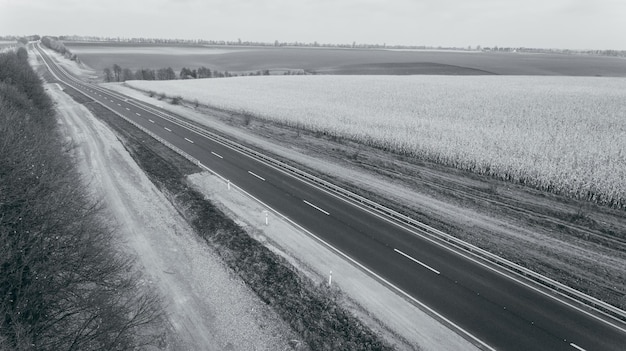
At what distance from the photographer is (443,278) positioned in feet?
51.4

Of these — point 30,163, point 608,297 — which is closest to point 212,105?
point 30,163

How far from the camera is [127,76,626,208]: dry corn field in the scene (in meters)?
26.0

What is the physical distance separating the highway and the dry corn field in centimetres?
1221

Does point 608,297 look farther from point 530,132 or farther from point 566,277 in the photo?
point 530,132

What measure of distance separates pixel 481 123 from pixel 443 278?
106 feet

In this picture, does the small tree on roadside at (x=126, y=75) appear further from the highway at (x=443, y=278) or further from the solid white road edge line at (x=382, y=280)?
the solid white road edge line at (x=382, y=280)

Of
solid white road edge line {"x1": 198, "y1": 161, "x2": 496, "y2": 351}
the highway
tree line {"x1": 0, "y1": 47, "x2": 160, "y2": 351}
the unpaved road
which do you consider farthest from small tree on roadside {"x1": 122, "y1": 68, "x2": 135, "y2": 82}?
tree line {"x1": 0, "y1": 47, "x2": 160, "y2": 351}

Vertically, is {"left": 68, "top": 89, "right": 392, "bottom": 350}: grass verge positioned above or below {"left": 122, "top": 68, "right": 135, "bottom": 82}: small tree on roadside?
below

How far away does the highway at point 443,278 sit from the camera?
41.5ft

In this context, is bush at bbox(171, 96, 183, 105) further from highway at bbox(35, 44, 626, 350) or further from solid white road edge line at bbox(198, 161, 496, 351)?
solid white road edge line at bbox(198, 161, 496, 351)

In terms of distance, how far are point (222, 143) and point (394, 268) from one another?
85.9 feet

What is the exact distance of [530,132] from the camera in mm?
37062

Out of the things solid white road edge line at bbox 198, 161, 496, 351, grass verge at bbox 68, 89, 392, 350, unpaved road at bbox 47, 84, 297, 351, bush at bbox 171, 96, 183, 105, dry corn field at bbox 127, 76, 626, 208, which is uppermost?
dry corn field at bbox 127, 76, 626, 208

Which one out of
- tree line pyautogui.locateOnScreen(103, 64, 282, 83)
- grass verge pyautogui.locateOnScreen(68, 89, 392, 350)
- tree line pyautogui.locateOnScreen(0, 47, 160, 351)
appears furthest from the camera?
tree line pyautogui.locateOnScreen(103, 64, 282, 83)
